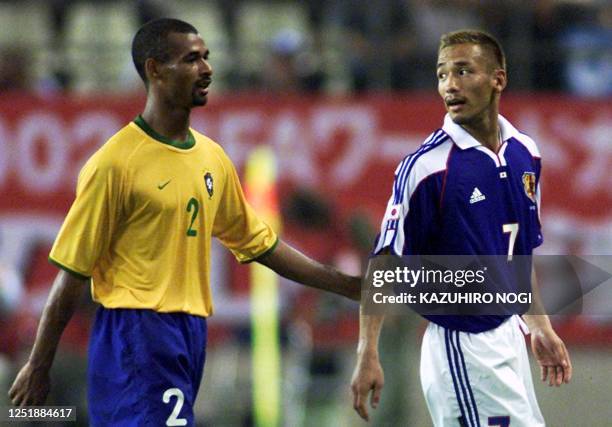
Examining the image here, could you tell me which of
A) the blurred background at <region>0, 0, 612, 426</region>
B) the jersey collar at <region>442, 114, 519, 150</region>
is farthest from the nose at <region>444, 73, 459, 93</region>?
the blurred background at <region>0, 0, 612, 426</region>

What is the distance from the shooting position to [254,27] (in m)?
13.9

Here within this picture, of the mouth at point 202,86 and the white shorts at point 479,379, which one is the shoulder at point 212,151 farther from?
the white shorts at point 479,379

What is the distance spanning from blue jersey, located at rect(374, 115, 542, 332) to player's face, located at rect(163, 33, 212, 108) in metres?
0.98

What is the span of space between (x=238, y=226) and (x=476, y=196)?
1.19 meters

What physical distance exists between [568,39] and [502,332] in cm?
709

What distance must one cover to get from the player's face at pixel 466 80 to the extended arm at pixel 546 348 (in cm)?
85

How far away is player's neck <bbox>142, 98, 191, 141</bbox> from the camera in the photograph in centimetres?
659

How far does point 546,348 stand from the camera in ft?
22.3

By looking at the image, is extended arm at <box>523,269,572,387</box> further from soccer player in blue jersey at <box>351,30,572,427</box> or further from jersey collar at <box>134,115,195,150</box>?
jersey collar at <box>134,115,195,150</box>

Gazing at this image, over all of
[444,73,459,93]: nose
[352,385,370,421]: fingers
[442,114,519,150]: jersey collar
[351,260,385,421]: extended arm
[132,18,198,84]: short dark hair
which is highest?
[132,18,198,84]: short dark hair

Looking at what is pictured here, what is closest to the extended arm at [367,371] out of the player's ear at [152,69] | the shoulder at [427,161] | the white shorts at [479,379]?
the white shorts at [479,379]

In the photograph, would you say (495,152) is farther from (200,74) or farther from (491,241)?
(200,74)

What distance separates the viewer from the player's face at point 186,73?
657 cm

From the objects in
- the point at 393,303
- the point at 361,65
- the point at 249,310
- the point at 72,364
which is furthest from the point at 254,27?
the point at 393,303
